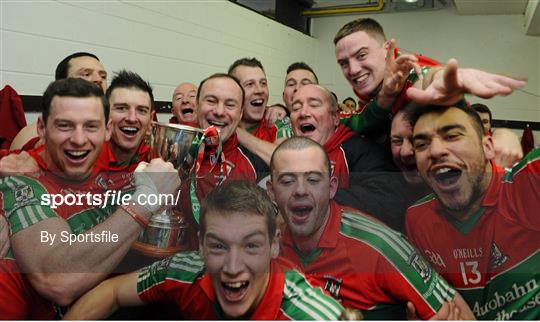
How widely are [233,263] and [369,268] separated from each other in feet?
0.97

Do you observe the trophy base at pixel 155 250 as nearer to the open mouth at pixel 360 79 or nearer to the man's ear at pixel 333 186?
the man's ear at pixel 333 186

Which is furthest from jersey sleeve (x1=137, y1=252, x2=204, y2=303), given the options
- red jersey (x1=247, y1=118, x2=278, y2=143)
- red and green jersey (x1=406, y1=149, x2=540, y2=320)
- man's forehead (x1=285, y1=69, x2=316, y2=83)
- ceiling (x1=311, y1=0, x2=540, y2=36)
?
ceiling (x1=311, y1=0, x2=540, y2=36)

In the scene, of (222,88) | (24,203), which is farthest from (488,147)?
(24,203)

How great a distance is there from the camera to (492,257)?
1.09 meters

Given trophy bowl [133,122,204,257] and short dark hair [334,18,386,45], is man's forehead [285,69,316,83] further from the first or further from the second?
trophy bowl [133,122,204,257]

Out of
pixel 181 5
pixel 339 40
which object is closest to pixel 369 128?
pixel 339 40

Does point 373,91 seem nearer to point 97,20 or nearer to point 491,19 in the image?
point 97,20

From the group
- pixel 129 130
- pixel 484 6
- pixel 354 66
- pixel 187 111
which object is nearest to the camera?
pixel 354 66

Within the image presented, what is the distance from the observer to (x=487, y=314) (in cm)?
108

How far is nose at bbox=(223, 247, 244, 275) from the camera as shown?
3.36ft

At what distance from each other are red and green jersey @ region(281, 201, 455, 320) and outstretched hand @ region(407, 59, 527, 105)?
288 mm

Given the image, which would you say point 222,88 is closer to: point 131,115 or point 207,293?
point 131,115

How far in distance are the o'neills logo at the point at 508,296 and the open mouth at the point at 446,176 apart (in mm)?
265

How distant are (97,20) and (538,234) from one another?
2.51 metres
